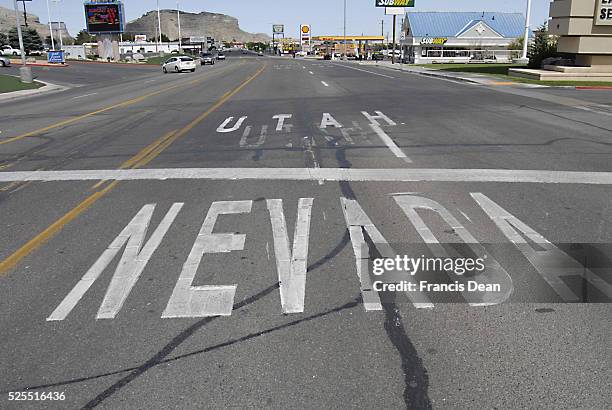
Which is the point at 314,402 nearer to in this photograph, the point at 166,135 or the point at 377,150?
the point at 377,150

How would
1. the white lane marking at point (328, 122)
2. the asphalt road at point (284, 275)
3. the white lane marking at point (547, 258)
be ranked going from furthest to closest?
the white lane marking at point (328, 122) < the white lane marking at point (547, 258) < the asphalt road at point (284, 275)

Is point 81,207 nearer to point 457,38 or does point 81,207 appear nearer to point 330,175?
point 330,175

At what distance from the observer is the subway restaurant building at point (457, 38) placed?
285 feet

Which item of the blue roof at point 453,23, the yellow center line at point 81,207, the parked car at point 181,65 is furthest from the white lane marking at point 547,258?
the blue roof at point 453,23

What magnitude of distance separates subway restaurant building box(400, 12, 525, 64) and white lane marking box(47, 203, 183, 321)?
82497mm

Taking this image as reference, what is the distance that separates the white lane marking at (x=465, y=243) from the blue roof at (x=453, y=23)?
85.6 m

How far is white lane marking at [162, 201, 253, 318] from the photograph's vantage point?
447cm

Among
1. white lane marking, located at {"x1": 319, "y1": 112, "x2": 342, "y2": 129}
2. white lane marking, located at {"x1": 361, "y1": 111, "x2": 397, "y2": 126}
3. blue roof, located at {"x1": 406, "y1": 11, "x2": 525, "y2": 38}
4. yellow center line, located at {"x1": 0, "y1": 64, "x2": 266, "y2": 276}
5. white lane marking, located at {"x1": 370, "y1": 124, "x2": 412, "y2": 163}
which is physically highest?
blue roof, located at {"x1": 406, "y1": 11, "x2": 525, "y2": 38}

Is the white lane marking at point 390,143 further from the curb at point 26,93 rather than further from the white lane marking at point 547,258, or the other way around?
the curb at point 26,93

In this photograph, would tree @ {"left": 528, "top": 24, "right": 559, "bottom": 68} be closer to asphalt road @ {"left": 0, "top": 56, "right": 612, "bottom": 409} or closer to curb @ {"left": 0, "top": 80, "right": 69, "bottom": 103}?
asphalt road @ {"left": 0, "top": 56, "right": 612, "bottom": 409}

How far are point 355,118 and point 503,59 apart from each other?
78.1 metres

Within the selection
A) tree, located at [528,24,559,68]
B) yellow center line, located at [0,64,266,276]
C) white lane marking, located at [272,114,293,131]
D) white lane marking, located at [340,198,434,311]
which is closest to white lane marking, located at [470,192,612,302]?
white lane marking, located at [340,198,434,311]

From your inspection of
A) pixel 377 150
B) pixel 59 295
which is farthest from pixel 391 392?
pixel 377 150

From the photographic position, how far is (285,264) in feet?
17.5
